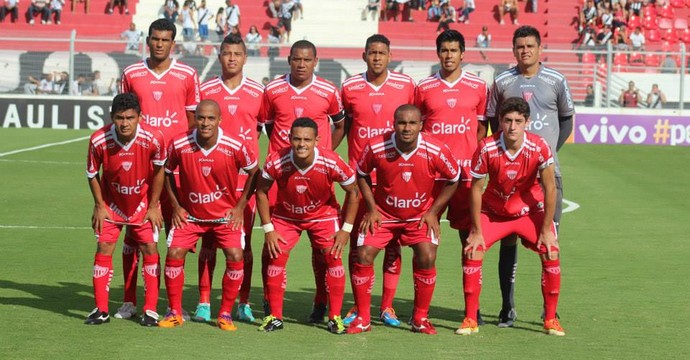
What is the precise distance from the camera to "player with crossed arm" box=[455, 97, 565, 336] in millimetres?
9102

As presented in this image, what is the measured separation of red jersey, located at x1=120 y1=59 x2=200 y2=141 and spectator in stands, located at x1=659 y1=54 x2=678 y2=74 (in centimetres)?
2350

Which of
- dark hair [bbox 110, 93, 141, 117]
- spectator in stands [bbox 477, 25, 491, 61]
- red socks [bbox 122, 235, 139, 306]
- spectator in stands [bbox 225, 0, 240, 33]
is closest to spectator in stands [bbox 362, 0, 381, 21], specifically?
spectator in stands [bbox 477, 25, 491, 61]

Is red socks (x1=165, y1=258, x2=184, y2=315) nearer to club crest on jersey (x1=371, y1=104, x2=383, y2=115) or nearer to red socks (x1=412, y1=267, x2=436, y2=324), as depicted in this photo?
red socks (x1=412, y1=267, x2=436, y2=324)

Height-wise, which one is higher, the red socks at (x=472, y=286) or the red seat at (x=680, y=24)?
the red seat at (x=680, y=24)

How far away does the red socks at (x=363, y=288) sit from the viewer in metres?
9.16

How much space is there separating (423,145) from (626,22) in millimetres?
31197

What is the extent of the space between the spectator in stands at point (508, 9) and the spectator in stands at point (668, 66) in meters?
8.14

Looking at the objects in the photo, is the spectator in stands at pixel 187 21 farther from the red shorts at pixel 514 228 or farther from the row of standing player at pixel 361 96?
the red shorts at pixel 514 228

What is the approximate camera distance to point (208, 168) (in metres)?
9.23

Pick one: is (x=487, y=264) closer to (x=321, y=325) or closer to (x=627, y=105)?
(x=321, y=325)

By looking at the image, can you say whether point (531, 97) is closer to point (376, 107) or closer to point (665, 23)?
point (376, 107)

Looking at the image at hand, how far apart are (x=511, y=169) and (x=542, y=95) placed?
87cm

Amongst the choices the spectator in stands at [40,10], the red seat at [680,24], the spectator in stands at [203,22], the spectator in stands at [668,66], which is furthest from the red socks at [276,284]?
the red seat at [680,24]

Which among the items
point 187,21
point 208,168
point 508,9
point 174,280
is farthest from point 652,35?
point 174,280
